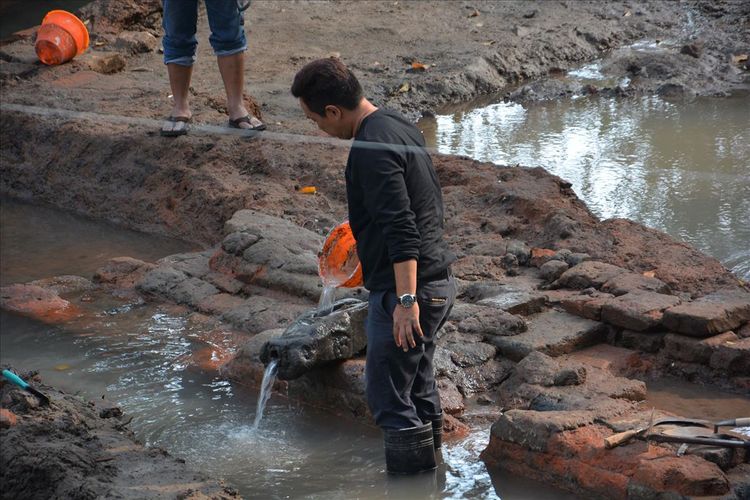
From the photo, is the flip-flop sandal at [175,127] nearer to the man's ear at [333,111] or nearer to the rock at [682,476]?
the man's ear at [333,111]

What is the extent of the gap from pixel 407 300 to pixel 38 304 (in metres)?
3.35

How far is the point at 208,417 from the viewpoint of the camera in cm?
466

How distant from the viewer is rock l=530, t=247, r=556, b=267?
576cm

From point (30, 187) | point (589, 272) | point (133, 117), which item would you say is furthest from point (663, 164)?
point (30, 187)

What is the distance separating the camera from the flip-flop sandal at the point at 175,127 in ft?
26.3

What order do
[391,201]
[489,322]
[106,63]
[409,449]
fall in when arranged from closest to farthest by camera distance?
[391,201] → [409,449] → [489,322] → [106,63]

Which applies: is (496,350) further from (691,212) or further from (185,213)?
(185,213)

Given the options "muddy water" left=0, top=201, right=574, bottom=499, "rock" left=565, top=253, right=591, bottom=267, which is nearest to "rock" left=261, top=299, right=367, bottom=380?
"muddy water" left=0, top=201, right=574, bottom=499

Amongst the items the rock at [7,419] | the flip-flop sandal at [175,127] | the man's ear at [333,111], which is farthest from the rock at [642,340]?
the flip-flop sandal at [175,127]

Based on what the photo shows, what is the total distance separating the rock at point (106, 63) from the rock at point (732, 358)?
7.56 meters

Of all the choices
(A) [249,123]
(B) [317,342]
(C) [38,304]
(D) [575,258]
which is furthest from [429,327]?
(A) [249,123]

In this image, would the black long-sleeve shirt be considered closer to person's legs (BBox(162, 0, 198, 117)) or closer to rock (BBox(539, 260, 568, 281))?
rock (BBox(539, 260, 568, 281))

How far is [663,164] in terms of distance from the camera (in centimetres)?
792

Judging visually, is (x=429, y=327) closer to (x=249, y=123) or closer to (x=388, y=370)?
(x=388, y=370)
